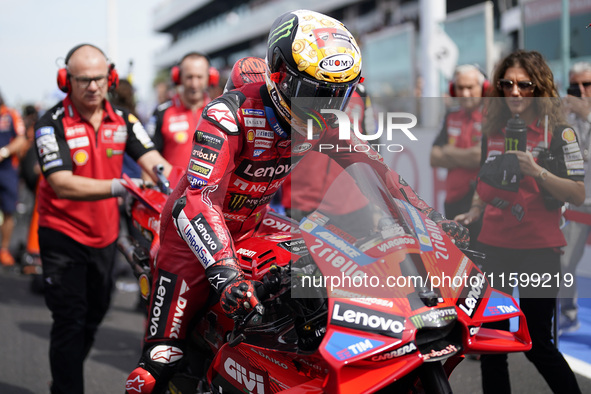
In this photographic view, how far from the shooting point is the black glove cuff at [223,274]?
2543 millimetres

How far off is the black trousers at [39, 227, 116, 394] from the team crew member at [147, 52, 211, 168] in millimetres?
2080

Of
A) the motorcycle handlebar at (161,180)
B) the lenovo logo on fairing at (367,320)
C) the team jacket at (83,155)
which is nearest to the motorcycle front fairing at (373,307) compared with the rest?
the lenovo logo on fairing at (367,320)

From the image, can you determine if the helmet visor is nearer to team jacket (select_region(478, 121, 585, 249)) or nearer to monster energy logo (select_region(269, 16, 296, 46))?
monster energy logo (select_region(269, 16, 296, 46))

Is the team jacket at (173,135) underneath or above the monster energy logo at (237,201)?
above

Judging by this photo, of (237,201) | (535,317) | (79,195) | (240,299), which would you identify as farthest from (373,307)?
(79,195)

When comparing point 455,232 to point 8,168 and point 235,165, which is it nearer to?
point 235,165

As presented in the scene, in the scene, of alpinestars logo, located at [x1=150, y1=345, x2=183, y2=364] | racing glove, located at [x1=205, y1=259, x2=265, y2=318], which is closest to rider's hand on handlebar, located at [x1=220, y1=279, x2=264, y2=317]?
racing glove, located at [x1=205, y1=259, x2=265, y2=318]

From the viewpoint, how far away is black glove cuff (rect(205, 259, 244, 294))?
2.54 metres

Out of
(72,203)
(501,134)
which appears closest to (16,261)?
(72,203)

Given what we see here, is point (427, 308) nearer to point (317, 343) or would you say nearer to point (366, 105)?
point (317, 343)

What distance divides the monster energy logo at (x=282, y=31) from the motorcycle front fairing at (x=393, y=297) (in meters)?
0.72

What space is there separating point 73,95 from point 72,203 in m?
0.71

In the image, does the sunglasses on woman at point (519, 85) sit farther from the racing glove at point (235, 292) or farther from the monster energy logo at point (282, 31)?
the racing glove at point (235, 292)

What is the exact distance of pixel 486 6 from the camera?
9.27 meters
